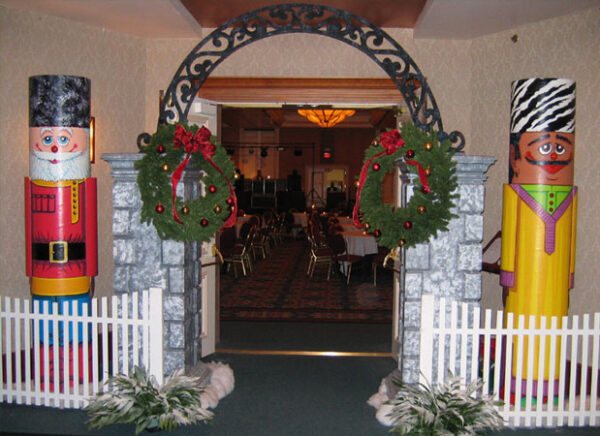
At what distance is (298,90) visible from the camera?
525 centimetres

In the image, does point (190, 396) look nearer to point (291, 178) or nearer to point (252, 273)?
point (252, 273)

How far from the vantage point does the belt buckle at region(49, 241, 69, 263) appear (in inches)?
157

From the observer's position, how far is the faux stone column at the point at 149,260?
382cm

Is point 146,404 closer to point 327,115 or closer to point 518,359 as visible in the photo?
point 518,359

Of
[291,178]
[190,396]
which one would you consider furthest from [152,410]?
[291,178]

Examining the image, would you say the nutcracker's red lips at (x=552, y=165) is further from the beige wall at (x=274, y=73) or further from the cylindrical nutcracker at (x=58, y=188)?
the cylindrical nutcracker at (x=58, y=188)

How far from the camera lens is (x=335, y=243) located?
8234 mm

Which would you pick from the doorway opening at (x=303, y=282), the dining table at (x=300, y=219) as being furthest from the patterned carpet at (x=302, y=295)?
the dining table at (x=300, y=219)

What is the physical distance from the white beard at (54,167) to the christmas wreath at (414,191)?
196cm

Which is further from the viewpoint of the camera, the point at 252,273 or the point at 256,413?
the point at 252,273

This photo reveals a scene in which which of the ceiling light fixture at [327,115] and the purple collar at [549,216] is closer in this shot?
the purple collar at [549,216]

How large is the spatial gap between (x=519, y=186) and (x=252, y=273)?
5.94 metres

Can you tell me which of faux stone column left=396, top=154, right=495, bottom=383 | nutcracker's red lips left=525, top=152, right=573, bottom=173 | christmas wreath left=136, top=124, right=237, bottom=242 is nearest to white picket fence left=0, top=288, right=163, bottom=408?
christmas wreath left=136, top=124, right=237, bottom=242

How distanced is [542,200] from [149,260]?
8.53 ft
